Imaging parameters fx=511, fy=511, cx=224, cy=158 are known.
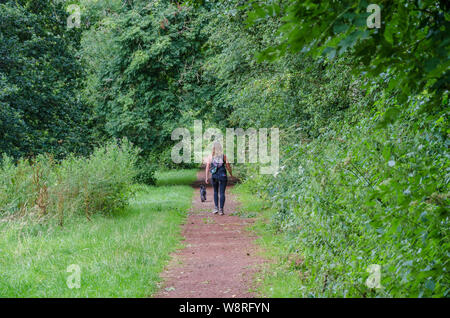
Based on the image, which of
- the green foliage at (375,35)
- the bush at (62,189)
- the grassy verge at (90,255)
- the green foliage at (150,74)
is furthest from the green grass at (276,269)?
the green foliage at (150,74)

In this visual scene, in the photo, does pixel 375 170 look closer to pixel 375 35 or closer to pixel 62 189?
pixel 375 35

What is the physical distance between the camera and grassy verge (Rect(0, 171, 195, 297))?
20.9 feet

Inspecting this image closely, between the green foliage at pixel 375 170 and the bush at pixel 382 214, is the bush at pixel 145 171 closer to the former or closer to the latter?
the green foliage at pixel 375 170

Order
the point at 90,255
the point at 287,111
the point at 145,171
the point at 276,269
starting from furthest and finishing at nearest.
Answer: the point at 145,171 → the point at 287,111 → the point at 90,255 → the point at 276,269

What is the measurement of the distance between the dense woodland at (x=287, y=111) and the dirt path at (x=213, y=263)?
0.84m

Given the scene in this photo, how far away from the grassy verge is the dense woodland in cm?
139

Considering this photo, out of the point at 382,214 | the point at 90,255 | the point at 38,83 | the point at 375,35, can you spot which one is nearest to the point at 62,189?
the point at 90,255

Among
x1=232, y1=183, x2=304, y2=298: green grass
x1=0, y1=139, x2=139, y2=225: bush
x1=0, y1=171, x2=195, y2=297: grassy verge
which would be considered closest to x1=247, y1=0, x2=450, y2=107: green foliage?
x1=232, y1=183, x2=304, y2=298: green grass

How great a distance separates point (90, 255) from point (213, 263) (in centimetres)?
195

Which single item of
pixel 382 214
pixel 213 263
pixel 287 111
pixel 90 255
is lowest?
pixel 213 263

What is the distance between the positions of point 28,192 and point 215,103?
521 inches

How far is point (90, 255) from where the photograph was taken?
805 cm

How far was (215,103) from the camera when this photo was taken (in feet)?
79.7

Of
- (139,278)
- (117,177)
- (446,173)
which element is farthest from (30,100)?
(446,173)
